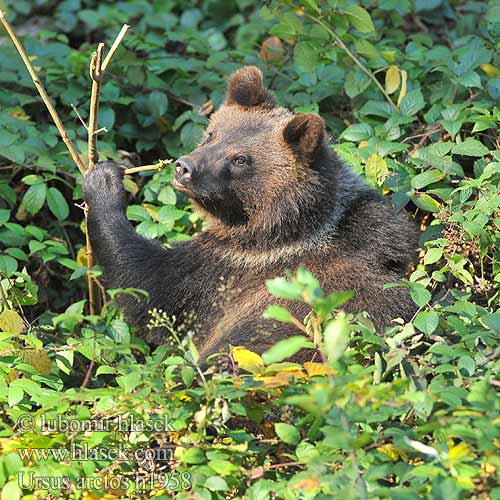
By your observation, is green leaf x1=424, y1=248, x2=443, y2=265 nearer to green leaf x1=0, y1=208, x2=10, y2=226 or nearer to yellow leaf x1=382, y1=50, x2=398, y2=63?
yellow leaf x1=382, y1=50, x2=398, y2=63

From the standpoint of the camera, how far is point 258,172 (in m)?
7.25

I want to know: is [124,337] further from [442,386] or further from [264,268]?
[442,386]

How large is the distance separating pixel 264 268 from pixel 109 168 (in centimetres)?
153

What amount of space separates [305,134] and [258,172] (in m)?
0.47

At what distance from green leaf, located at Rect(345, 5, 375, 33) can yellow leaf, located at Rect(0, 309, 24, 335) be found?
4.28 meters

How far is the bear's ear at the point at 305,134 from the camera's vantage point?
7.10m

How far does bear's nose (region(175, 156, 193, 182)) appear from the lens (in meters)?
6.99

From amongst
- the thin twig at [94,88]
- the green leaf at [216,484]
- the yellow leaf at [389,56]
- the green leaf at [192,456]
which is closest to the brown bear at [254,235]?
the thin twig at [94,88]

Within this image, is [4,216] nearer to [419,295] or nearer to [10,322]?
[10,322]

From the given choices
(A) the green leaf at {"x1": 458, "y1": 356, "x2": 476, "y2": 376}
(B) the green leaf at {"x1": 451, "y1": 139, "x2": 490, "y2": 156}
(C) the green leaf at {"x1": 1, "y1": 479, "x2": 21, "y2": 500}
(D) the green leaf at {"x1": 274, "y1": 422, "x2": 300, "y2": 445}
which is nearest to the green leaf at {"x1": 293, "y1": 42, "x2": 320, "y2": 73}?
(B) the green leaf at {"x1": 451, "y1": 139, "x2": 490, "y2": 156}

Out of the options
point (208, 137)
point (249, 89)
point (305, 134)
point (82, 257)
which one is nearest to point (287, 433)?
point (305, 134)

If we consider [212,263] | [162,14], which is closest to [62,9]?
[162,14]

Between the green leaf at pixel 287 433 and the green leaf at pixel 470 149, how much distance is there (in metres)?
3.69

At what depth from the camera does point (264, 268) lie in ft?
24.0
